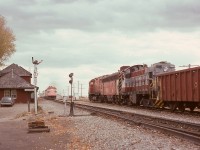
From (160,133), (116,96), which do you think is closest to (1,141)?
(160,133)

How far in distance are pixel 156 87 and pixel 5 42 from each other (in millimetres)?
29567

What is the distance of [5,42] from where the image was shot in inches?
2222

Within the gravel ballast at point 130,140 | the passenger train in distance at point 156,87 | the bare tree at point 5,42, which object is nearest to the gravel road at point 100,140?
the gravel ballast at point 130,140

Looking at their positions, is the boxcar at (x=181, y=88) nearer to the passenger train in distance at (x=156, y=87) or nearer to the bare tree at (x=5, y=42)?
the passenger train in distance at (x=156, y=87)

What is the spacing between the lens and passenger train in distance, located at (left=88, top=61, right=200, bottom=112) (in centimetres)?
2688

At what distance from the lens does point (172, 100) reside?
29.8m

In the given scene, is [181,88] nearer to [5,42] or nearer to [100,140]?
[100,140]

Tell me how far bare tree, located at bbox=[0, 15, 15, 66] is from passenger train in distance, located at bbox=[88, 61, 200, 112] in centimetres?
1476

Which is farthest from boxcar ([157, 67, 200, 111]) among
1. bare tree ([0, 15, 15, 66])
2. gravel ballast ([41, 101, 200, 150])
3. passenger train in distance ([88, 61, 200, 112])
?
bare tree ([0, 15, 15, 66])

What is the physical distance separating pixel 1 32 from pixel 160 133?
44.1 metres

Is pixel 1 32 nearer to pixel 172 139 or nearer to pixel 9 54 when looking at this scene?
pixel 9 54

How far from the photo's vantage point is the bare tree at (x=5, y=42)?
56.0m

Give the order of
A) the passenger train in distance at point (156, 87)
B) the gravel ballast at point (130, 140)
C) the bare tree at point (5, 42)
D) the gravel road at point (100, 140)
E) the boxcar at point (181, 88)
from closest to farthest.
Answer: the gravel ballast at point (130, 140), the gravel road at point (100, 140), the boxcar at point (181, 88), the passenger train in distance at point (156, 87), the bare tree at point (5, 42)

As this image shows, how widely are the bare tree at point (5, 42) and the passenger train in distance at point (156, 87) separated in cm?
1476
